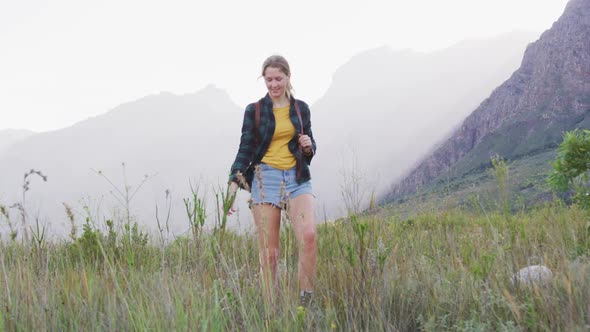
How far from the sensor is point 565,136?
11.8 feet

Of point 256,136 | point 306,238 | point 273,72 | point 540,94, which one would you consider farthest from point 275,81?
point 540,94

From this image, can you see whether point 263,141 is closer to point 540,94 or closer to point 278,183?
point 278,183

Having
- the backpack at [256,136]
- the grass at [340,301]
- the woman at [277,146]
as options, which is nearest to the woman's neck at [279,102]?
the woman at [277,146]

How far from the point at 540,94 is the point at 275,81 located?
165487mm

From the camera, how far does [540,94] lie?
480 feet

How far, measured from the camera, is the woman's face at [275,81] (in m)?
3.64

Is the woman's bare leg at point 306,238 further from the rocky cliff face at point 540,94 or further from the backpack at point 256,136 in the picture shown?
the rocky cliff face at point 540,94

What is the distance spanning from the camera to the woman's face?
143 inches

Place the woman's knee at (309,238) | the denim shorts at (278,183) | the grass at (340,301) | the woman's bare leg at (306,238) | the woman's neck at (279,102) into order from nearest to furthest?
the grass at (340,301) < the woman's bare leg at (306,238) < the woman's knee at (309,238) < the denim shorts at (278,183) < the woman's neck at (279,102)

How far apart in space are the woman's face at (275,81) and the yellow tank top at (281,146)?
18 centimetres

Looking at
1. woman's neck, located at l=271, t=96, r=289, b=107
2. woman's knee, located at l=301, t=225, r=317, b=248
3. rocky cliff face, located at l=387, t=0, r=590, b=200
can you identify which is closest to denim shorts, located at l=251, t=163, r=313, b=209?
woman's knee, located at l=301, t=225, r=317, b=248

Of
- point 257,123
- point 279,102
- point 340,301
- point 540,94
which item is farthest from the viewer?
point 540,94

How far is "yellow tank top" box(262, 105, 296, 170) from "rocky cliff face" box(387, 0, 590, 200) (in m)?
130

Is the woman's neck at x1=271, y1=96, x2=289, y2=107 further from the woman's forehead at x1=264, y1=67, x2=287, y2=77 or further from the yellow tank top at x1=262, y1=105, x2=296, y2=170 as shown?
the woman's forehead at x1=264, y1=67, x2=287, y2=77
